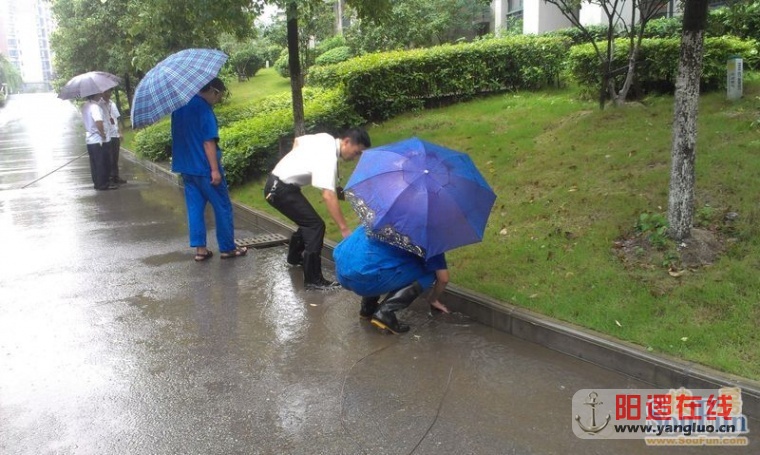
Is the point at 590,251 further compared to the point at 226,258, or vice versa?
the point at 226,258

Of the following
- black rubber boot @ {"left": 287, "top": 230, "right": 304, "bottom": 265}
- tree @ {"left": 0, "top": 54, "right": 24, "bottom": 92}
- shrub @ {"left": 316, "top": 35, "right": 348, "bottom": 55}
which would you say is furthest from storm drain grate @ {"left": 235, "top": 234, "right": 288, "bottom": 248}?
tree @ {"left": 0, "top": 54, "right": 24, "bottom": 92}

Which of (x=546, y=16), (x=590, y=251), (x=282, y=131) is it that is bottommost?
(x=590, y=251)

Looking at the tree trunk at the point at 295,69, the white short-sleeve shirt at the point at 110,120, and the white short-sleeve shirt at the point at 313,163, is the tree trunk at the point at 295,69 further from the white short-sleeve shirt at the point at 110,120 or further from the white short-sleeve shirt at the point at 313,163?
the white short-sleeve shirt at the point at 110,120

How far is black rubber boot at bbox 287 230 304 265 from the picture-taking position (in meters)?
6.52

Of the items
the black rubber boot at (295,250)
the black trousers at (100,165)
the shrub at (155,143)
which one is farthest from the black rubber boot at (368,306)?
the shrub at (155,143)

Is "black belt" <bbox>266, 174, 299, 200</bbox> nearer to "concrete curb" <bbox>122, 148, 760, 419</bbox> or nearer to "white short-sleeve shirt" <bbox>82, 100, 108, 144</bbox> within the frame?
"concrete curb" <bbox>122, 148, 760, 419</bbox>

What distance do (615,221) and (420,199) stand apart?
230 cm

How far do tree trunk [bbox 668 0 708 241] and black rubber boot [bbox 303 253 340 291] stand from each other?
2.97 meters

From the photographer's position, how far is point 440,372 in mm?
4156

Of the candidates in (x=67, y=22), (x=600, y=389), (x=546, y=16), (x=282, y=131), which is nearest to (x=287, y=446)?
(x=600, y=389)

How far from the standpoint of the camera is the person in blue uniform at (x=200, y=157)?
649 centimetres

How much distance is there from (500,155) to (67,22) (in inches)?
766

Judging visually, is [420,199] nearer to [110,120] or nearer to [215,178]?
[215,178]

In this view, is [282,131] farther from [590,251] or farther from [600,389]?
[600,389]
